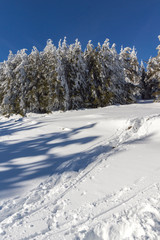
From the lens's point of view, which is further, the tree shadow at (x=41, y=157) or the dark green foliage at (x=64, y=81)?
the dark green foliage at (x=64, y=81)

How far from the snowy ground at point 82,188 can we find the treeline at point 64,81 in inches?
428

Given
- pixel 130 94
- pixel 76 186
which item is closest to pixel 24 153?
pixel 76 186

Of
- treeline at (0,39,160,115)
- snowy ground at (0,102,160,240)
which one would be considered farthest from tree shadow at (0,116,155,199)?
treeline at (0,39,160,115)

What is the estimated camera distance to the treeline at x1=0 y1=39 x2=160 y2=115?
634 inches

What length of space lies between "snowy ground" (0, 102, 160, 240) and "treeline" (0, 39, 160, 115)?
428 inches

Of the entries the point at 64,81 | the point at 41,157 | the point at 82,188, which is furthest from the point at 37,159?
the point at 64,81

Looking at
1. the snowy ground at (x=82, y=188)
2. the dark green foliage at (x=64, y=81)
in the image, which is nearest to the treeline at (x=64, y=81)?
the dark green foliage at (x=64, y=81)

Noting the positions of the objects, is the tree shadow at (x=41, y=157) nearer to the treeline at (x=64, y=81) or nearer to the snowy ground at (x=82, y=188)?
the snowy ground at (x=82, y=188)

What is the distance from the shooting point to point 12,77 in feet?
60.6

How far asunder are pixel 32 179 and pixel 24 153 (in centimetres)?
171

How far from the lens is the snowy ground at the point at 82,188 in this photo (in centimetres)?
197

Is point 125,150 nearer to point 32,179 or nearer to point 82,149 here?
point 82,149

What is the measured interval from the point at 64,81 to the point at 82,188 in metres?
14.6

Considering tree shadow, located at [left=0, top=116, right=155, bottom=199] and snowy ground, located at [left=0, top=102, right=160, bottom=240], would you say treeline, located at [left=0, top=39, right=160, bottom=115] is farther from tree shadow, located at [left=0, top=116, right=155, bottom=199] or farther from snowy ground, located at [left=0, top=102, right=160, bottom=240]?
snowy ground, located at [left=0, top=102, right=160, bottom=240]
